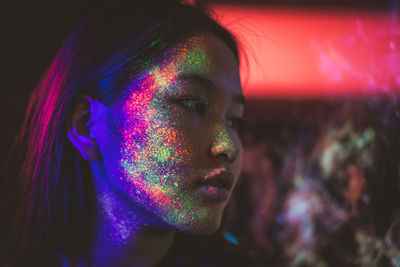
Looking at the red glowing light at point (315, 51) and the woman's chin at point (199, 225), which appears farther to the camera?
the red glowing light at point (315, 51)

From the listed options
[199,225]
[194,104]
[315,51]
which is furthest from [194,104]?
[315,51]

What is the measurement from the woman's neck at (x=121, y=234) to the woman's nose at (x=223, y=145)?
0.20 meters

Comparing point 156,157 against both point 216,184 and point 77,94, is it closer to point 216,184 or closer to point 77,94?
point 216,184

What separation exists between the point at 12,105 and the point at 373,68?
3.23 ft

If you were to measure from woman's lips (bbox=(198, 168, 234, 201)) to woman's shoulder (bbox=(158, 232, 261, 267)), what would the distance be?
0.23m

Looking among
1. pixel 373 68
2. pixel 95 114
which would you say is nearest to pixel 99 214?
pixel 95 114

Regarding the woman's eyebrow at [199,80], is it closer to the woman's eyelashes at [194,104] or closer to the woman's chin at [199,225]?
the woman's eyelashes at [194,104]

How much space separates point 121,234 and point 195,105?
0.32 meters

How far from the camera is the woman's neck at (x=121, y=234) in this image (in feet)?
2.17

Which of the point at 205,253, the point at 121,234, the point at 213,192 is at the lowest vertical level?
the point at 205,253

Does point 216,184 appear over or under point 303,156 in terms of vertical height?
over

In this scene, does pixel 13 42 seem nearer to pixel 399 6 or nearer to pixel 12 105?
pixel 12 105

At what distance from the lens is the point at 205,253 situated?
2.55ft

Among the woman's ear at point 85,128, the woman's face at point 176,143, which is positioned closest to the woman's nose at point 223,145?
the woman's face at point 176,143
